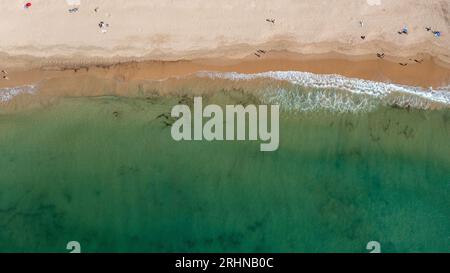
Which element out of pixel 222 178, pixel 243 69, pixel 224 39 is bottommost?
pixel 222 178

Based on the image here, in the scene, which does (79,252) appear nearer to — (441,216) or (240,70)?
(240,70)

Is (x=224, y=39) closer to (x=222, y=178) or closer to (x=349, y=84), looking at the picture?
(x=349, y=84)

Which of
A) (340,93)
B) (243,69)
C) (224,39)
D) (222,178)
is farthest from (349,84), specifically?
(222,178)

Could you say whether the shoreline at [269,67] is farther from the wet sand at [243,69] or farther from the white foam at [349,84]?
the white foam at [349,84]

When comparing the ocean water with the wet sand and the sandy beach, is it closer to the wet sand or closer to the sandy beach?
the wet sand

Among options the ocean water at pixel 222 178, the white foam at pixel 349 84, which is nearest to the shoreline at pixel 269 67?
the white foam at pixel 349 84

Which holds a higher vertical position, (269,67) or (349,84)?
(269,67)
